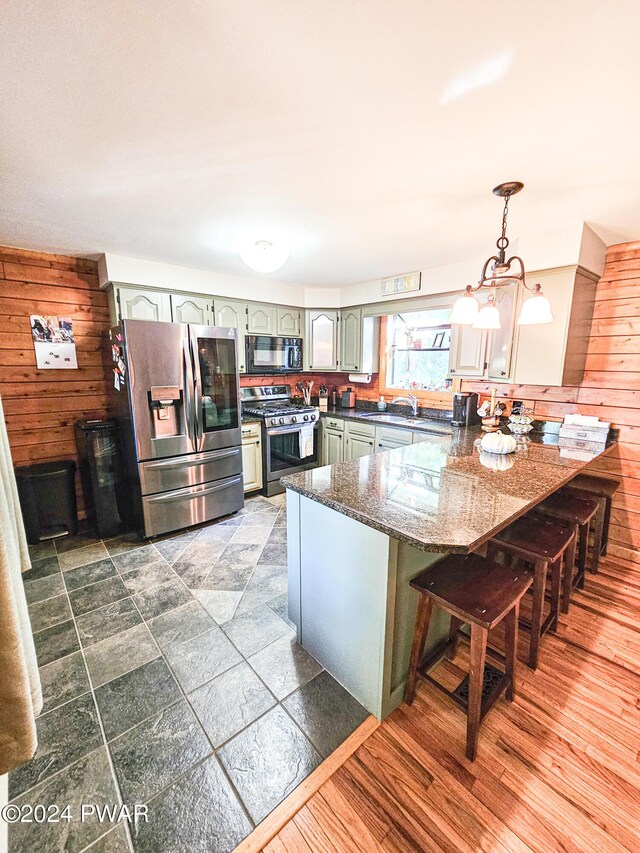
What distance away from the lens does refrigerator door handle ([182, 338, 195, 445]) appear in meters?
2.91

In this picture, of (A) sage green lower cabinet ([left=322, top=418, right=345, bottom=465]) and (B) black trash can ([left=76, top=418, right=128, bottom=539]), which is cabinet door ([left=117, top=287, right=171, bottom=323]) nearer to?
(B) black trash can ([left=76, top=418, right=128, bottom=539])

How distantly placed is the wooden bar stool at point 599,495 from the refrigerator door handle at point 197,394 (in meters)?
2.90

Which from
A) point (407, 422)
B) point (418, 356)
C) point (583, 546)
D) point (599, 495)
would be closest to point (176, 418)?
point (407, 422)

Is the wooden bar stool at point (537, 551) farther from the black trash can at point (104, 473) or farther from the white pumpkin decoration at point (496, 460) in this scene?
the black trash can at point (104, 473)

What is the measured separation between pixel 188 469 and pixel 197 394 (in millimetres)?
672

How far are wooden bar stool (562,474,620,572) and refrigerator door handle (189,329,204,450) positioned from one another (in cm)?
290

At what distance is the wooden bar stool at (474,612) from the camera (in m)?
1.30

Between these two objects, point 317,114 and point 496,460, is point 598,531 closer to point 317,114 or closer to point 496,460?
point 496,460

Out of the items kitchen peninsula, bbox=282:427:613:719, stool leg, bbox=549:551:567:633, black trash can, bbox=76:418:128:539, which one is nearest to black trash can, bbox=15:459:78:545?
black trash can, bbox=76:418:128:539

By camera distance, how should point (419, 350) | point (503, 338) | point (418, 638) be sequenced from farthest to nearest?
point (419, 350)
point (503, 338)
point (418, 638)

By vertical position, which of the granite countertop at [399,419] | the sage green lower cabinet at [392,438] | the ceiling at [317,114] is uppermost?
the ceiling at [317,114]

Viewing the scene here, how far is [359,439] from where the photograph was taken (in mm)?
4039

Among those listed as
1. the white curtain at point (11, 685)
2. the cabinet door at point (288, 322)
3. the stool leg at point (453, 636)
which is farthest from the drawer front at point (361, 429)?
the white curtain at point (11, 685)

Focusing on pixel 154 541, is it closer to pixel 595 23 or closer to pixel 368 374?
pixel 368 374
